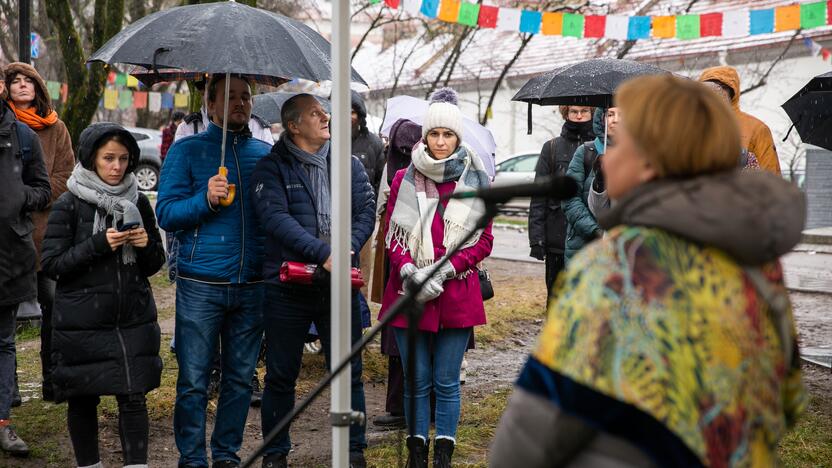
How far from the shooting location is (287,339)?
15.7 feet

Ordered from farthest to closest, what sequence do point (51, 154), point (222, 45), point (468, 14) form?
point (468, 14), point (51, 154), point (222, 45)

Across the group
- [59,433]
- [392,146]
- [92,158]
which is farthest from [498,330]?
[92,158]

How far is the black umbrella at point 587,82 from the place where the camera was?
5848 millimetres

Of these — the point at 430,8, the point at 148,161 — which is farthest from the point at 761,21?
the point at 148,161

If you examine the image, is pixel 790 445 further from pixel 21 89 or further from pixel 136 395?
pixel 21 89

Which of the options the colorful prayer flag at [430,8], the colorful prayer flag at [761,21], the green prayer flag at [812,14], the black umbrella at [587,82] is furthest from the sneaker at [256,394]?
the green prayer flag at [812,14]

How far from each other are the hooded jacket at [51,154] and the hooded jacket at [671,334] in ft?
16.0

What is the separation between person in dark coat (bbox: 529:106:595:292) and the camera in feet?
21.4

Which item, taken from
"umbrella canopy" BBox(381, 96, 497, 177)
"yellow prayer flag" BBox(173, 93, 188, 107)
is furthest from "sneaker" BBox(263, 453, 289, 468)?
"yellow prayer flag" BBox(173, 93, 188, 107)

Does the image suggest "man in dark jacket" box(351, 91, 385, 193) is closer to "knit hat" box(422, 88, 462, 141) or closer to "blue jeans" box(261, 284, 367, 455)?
"knit hat" box(422, 88, 462, 141)

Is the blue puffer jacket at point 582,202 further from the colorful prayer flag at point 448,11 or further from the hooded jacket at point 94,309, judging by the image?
the colorful prayer flag at point 448,11

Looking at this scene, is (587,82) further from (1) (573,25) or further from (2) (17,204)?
(1) (573,25)

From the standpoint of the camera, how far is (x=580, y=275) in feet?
6.56

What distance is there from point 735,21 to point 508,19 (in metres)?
2.82
